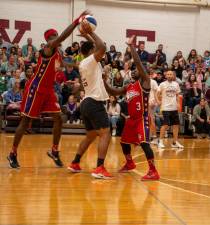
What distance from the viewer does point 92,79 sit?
20.1 ft

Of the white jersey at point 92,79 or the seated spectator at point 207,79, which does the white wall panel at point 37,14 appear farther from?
the white jersey at point 92,79

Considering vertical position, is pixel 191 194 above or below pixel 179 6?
below

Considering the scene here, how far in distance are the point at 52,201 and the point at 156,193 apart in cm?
126

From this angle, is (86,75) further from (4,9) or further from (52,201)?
(4,9)

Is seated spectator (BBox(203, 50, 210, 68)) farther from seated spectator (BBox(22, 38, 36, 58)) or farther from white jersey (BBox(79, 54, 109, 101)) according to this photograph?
white jersey (BBox(79, 54, 109, 101))

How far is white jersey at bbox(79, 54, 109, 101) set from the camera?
6.07m

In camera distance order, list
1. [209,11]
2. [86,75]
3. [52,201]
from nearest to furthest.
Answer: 1. [52,201]
2. [86,75]
3. [209,11]

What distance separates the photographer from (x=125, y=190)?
542 centimetres

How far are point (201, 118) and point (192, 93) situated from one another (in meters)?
1.42

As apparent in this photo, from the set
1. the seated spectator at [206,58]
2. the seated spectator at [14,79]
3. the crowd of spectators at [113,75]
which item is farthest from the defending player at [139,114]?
the seated spectator at [206,58]

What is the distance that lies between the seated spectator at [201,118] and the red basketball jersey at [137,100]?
8677 mm

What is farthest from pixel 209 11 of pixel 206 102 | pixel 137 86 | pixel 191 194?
pixel 191 194

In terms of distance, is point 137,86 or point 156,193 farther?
point 137,86

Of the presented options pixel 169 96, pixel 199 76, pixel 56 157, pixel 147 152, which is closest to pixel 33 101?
pixel 56 157
